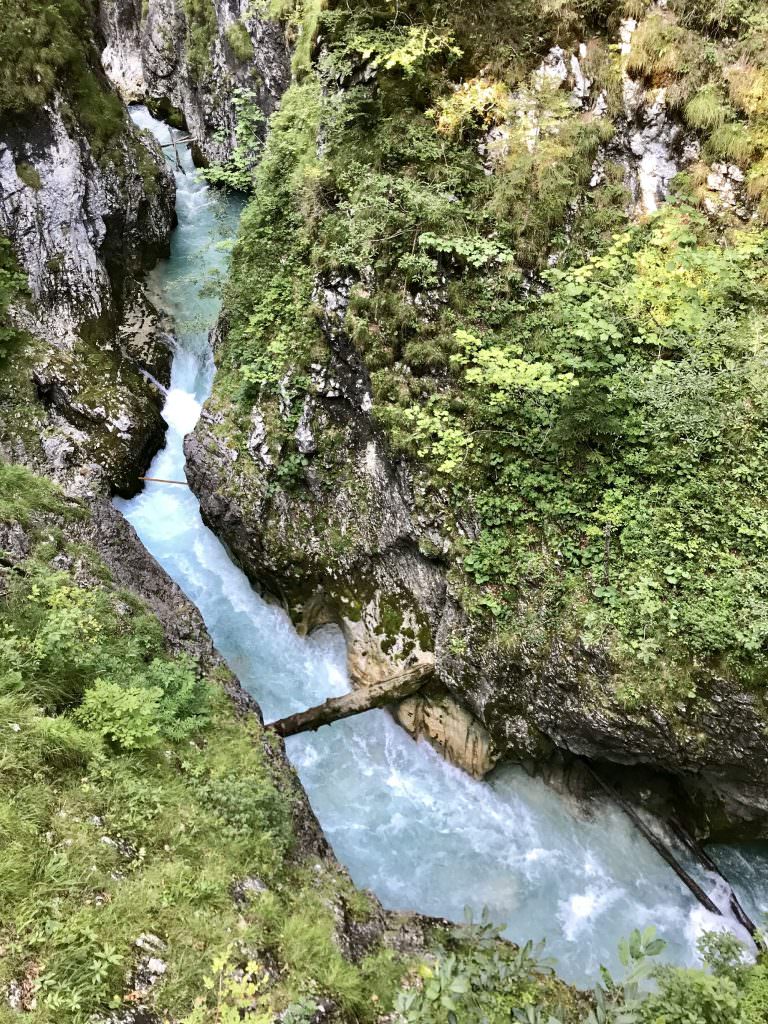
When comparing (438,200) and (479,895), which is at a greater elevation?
(438,200)

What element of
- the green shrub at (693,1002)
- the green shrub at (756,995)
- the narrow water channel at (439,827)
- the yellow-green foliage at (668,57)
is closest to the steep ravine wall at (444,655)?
the narrow water channel at (439,827)

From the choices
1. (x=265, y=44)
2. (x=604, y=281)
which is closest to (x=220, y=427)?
(x=604, y=281)

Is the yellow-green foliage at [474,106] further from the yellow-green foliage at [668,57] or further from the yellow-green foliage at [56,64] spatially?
the yellow-green foliage at [56,64]

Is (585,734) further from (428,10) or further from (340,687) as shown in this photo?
(428,10)

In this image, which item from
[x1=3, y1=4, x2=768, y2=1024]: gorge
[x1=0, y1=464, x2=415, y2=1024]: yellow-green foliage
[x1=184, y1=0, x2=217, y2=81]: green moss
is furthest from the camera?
[x1=184, y1=0, x2=217, y2=81]: green moss

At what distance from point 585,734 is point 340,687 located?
4211 mm

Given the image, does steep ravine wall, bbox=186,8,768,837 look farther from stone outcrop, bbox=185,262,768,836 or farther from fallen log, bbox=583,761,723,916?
fallen log, bbox=583,761,723,916

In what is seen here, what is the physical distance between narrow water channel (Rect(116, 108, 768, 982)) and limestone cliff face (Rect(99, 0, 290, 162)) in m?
12.8

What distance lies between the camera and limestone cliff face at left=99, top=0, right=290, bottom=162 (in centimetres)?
1670

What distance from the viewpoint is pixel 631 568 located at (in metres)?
6.64

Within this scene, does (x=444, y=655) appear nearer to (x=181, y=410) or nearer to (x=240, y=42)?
(x=181, y=410)

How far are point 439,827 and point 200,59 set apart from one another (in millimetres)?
23164

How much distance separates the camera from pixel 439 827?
8.41 m

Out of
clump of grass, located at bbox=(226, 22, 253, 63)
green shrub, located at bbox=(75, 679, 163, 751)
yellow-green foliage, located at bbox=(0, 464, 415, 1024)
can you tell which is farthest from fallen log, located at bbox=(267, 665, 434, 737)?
clump of grass, located at bbox=(226, 22, 253, 63)
